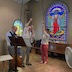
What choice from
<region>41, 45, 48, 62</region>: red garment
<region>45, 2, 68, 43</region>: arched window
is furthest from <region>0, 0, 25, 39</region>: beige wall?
<region>41, 45, 48, 62</region>: red garment

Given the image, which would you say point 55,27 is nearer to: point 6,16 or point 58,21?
point 58,21

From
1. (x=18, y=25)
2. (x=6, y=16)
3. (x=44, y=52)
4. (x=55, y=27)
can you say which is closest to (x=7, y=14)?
(x=6, y=16)

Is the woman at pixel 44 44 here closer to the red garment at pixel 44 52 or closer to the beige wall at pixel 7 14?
the red garment at pixel 44 52

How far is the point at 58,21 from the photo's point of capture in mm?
7031

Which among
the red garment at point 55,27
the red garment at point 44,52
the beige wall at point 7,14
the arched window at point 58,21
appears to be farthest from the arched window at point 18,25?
the red garment at point 44,52

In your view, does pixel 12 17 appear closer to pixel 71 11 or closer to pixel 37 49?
pixel 37 49

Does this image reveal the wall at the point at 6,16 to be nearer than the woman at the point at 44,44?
No

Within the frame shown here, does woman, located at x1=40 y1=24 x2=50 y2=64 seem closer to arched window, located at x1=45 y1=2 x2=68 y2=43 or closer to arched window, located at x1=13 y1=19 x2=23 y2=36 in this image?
arched window, located at x1=45 y1=2 x2=68 y2=43

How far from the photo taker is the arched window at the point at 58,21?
6.80m

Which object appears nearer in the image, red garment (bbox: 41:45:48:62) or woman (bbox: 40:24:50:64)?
woman (bbox: 40:24:50:64)

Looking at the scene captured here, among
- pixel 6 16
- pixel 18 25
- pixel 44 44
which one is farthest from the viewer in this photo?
pixel 18 25

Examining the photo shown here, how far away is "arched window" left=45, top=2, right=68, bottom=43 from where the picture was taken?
6.80 m

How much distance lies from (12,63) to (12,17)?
3631mm

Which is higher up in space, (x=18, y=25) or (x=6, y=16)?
(x=6, y=16)
